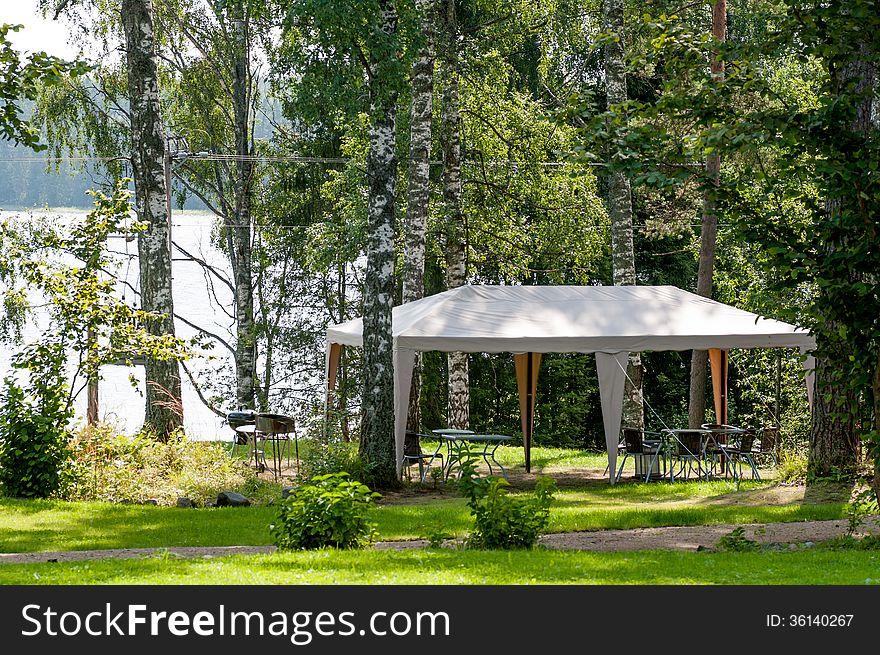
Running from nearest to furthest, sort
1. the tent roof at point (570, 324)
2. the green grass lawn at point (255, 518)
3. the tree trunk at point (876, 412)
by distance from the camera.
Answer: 1. the tree trunk at point (876, 412)
2. the green grass lawn at point (255, 518)
3. the tent roof at point (570, 324)

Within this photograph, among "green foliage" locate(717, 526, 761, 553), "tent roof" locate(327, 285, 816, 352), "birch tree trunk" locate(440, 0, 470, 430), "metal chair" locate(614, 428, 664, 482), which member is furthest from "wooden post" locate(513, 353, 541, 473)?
"green foliage" locate(717, 526, 761, 553)

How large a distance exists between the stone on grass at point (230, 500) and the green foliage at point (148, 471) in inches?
8.2

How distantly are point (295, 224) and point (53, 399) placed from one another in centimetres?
1568

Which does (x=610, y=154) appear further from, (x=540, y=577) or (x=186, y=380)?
(x=186, y=380)

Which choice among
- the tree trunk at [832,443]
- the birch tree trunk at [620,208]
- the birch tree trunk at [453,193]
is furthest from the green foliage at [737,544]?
the birch tree trunk at [453,193]

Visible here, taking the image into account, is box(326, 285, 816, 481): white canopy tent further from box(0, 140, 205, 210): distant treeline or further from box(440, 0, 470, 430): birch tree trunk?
box(0, 140, 205, 210): distant treeline

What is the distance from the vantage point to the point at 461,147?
2108cm

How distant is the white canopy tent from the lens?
44.5 feet

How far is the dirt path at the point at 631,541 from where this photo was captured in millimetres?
8211

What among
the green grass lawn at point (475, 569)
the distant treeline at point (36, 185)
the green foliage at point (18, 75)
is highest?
the distant treeline at point (36, 185)

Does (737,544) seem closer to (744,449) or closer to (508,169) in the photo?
(744,449)

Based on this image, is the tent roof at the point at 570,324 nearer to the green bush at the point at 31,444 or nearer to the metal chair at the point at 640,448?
the metal chair at the point at 640,448

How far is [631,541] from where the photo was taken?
9.05 m

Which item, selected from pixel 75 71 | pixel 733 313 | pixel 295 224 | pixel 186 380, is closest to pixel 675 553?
pixel 75 71
